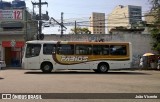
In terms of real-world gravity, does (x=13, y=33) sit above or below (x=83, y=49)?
above

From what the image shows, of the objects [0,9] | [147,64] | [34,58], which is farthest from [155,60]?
[0,9]

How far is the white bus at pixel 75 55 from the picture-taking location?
30.5 metres

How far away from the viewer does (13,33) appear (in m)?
45.1

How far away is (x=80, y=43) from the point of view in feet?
102

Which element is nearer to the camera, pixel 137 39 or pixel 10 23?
pixel 10 23

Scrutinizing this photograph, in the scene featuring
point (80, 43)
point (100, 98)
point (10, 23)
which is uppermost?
point (10, 23)

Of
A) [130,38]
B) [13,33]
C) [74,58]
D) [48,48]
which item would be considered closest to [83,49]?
[74,58]

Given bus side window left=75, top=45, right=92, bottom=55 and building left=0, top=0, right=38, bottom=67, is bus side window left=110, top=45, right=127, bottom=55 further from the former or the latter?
building left=0, top=0, right=38, bottom=67

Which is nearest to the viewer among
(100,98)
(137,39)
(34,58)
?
(100,98)

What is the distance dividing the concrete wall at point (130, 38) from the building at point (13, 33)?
3.89 meters

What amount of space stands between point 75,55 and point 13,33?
16362mm

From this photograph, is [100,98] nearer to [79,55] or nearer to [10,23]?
[79,55]

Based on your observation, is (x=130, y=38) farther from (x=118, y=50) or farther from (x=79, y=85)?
(x=79, y=85)

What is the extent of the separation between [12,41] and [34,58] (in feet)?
50.9
